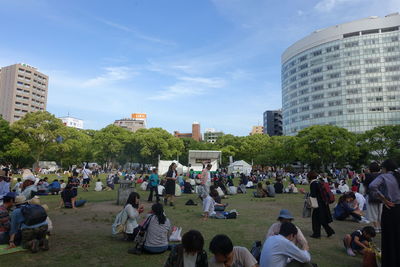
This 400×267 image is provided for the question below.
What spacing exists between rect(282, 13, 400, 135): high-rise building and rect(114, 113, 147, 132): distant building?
9526 cm

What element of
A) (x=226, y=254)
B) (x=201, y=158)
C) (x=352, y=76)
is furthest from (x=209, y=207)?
(x=352, y=76)

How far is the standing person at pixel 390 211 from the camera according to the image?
14.4 ft

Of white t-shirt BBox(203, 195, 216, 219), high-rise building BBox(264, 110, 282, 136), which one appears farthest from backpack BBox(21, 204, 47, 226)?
high-rise building BBox(264, 110, 282, 136)

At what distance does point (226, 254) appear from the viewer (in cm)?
324

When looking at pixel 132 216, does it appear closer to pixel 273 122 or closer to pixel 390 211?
pixel 390 211

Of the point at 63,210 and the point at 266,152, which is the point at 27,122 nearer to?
Answer: the point at 63,210

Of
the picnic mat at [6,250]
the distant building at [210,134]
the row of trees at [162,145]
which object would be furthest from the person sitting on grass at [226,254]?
the distant building at [210,134]

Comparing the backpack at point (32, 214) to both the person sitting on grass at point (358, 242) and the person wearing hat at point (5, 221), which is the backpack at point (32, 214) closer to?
the person wearing hat at point (5, 221)

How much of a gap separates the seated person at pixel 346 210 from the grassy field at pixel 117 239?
15.2 inches

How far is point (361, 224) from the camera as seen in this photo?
30.3 ft

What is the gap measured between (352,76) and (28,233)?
91595mm

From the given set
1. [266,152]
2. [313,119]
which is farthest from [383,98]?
[266,152]

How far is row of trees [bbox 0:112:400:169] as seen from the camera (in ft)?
133

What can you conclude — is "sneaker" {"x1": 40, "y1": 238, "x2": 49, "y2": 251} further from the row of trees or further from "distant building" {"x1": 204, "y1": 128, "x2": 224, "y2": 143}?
"distant building" {"x1": 204, "y1": 128, "x2": 224, "y2": 143}
